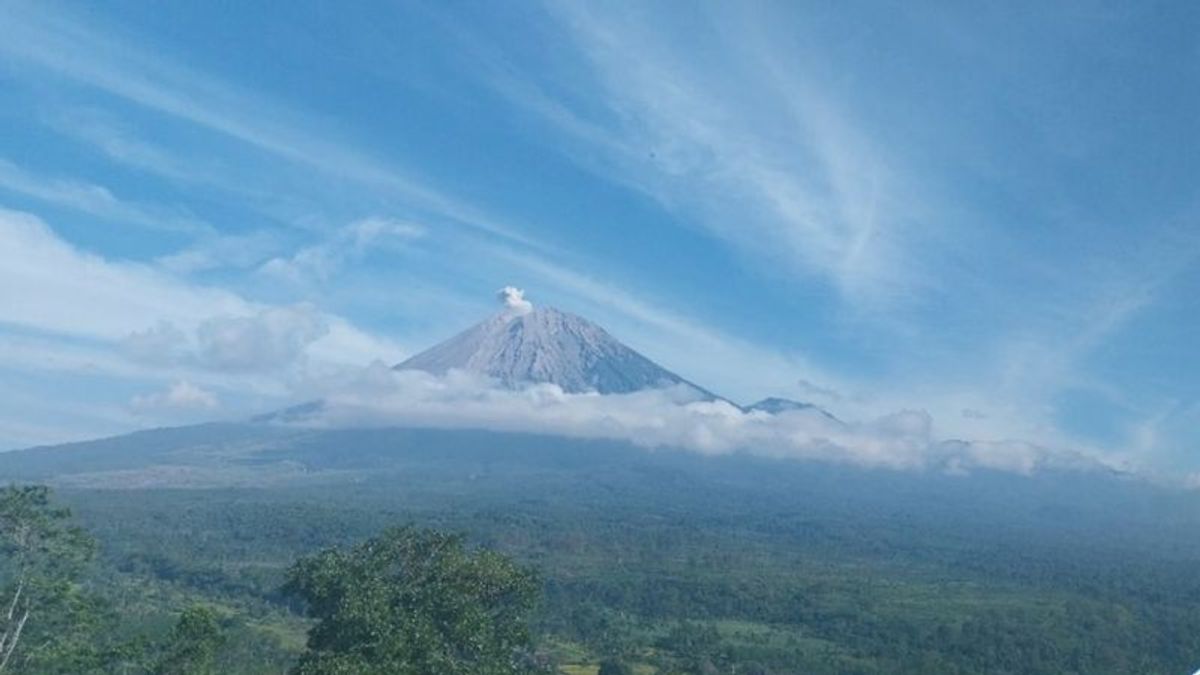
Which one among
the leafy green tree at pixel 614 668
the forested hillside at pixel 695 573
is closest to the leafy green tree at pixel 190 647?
the forested hillside at pixel 695 573

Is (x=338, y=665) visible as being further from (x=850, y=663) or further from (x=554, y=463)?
(x=554, y=463)

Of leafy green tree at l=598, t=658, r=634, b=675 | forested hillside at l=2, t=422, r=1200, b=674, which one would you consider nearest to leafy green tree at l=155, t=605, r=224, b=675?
forested hillside at l=2, t=422, r=1200, b=674

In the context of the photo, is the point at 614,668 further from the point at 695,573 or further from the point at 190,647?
the point at 695,573

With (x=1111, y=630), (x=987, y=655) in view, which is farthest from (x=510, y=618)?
(x=1111, y=630)

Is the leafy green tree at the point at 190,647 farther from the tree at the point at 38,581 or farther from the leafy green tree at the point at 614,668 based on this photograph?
the leafy green tree at the point at 614,668

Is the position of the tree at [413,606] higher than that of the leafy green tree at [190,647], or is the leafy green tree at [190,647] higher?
the tree at [413,606]

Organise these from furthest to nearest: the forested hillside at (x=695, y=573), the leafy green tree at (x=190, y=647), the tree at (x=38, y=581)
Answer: the forested hillside at (x=695, y=573), the tree at (x=38, y=581), the leafy green tree at (x=190, y=647)
